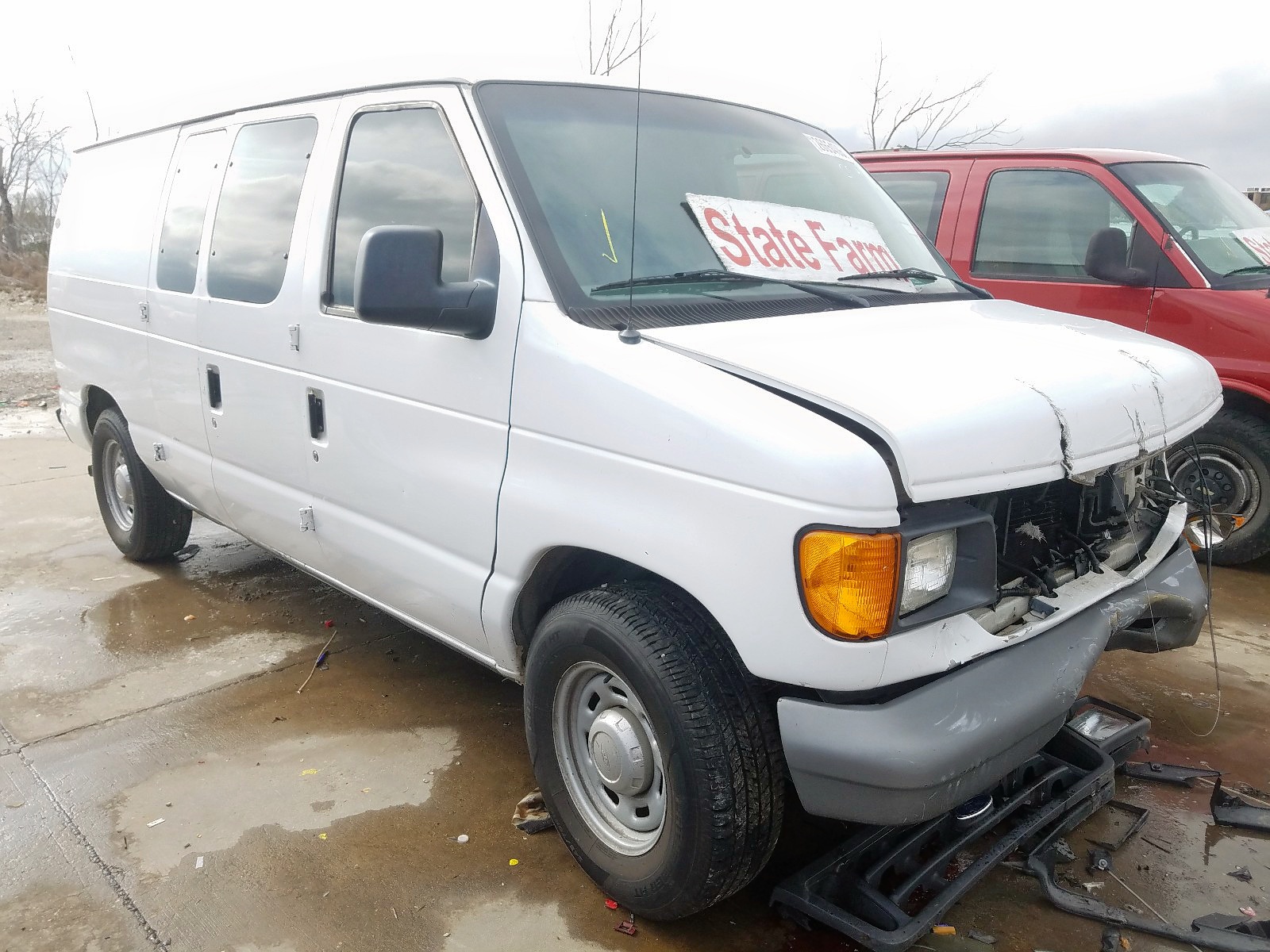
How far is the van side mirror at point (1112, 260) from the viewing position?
16.3ft

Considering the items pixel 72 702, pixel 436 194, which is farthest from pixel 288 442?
pixel 72 702

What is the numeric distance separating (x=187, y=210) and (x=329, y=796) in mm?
2533

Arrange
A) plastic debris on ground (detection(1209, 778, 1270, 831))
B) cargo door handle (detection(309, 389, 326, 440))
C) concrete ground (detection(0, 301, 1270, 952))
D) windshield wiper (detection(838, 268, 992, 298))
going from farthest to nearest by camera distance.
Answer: cargo door handle (detection(309, 389, 326, 440)) → windshield wiper (detection(838, 268, 992, 298)) → plastic debris on ground (detection(1209, 778, 1270, 831)) → concrete ground (detection(0, 301, 1270, 952))

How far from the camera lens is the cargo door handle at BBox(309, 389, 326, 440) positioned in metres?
3.30

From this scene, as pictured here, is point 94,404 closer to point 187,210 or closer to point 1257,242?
point 187,210

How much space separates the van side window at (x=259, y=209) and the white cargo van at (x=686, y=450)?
0.07ft

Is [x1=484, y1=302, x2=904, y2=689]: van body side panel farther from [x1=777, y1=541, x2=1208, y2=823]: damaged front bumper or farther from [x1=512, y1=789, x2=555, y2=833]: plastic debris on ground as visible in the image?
[x1=512, y1=789, x2=555, y2=833]: plastic debris on ground

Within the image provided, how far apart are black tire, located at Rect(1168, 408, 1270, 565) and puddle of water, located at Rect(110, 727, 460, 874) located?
13.2ft

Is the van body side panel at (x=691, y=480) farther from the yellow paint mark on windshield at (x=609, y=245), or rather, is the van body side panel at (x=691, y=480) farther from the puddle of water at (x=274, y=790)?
the puddle of water at (x=274, y=790)

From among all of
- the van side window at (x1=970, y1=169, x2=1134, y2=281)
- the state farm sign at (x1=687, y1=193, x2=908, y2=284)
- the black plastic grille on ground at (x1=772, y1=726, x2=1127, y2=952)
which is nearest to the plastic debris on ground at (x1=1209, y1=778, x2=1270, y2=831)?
the black plastic grille on ground at (x1=772, y1=726, x2=1127, y2=952)

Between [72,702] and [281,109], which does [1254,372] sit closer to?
[281,109]

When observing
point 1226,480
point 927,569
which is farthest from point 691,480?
point 1226,480

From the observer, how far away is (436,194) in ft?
9.45

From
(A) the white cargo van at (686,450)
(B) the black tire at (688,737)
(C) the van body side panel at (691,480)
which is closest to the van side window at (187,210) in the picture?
(A) the white cargo van at (686,450)
